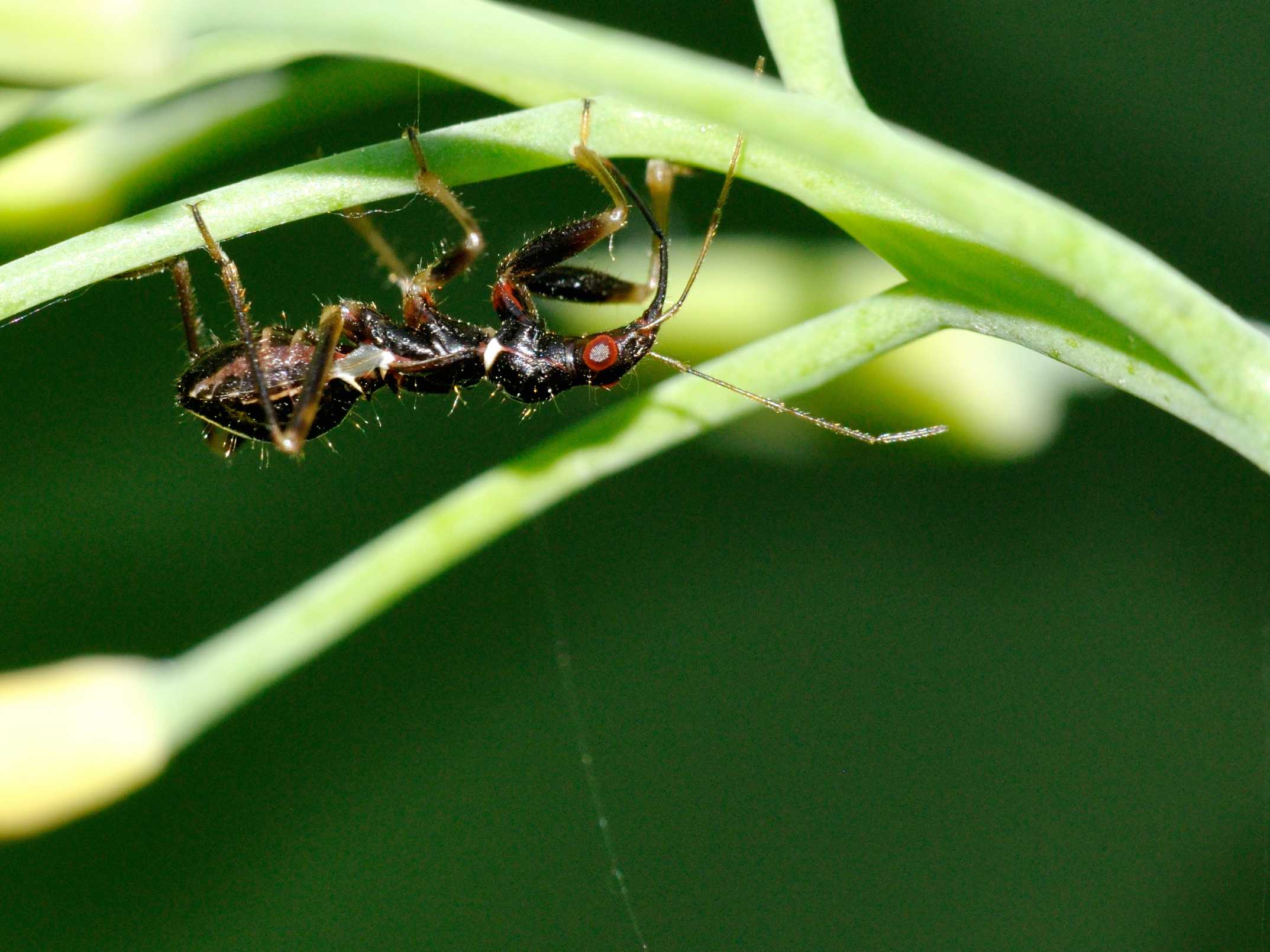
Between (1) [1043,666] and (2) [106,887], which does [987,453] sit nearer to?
(1) [1043,666]

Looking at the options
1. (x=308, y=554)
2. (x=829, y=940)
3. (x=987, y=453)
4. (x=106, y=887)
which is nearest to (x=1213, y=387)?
(x=987, y=453)

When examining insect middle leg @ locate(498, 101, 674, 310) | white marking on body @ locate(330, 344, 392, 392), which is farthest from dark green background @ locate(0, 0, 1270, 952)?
insect middle leg @ locate(498, 101, 674, 310)

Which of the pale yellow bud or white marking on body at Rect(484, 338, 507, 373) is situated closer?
the pale yellow bud

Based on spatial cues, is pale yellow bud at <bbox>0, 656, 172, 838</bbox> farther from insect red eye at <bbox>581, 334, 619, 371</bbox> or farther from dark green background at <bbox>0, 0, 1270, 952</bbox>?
insect red eye at <bbox>581, 334, 619, 371</bbox>

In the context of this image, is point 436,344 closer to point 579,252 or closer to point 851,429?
point 579,252

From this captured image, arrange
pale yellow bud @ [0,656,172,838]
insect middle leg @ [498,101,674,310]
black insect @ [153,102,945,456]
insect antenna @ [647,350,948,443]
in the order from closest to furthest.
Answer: pale yellow bud @ [0,656,172,838] < insect antenna @ [647,350,948,443] < black insect @ [153,102,945,456] < insect middle leg @ [498,101,674,310]
